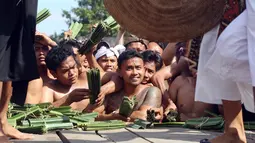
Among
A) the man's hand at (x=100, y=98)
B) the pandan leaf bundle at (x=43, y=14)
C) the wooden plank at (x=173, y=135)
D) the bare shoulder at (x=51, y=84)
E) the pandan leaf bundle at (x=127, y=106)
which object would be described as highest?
the pandan leaf bundle at (x=43, y=14)

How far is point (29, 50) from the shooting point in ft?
11.6

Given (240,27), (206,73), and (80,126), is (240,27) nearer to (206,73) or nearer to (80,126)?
(206,73)

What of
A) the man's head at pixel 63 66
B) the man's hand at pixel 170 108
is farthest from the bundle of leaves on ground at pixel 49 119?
the man's head at pixel 63 66

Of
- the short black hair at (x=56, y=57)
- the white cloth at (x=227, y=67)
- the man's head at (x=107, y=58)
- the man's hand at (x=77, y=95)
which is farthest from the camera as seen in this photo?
the man's head at (x=107, y=58)

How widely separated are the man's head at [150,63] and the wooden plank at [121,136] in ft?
4.15

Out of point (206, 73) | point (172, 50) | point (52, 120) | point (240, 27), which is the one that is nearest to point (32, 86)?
point (52, 120)

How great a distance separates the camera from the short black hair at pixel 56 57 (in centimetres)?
502

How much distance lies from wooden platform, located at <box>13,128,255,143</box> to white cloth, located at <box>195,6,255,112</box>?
474 mm

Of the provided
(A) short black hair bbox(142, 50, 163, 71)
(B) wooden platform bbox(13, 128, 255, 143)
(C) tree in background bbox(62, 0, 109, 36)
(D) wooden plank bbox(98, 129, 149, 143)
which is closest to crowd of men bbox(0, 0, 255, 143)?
(A) short black hair bbox(142, 50, 163, 71)

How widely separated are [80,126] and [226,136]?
1377 mm

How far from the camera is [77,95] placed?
4.79 metres

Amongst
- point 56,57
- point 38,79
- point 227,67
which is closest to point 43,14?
point 56,57

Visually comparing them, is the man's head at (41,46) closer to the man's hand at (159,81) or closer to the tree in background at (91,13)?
the man's hand at (159,81)

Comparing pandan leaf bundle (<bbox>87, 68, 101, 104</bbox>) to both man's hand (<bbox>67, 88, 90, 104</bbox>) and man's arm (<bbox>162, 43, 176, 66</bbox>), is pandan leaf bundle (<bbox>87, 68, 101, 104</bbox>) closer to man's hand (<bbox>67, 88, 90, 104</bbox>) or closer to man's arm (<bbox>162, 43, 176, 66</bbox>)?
man's hand (<bbox>67, 88, 90, 104</bbox>)
